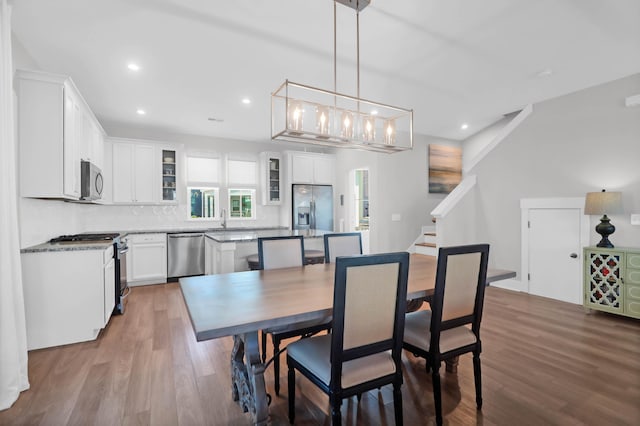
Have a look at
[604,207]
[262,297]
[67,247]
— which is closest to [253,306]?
[262,297]

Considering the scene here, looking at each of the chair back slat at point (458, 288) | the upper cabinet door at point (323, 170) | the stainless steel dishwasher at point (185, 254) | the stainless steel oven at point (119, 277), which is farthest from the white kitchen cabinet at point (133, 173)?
the chair back slat at point (458, 288)

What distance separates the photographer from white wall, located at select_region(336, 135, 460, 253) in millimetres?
5727

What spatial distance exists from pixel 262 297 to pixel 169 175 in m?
4.66

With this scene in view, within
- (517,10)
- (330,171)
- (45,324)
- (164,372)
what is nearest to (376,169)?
(330,171)

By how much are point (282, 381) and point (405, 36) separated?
322 centimetres

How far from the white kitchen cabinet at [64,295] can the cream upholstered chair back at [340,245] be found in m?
2.17

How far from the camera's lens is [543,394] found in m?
2.09

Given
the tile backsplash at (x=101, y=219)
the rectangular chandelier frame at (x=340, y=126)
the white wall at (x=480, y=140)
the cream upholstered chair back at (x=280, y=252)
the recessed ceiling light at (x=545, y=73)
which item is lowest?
the cream upholstered chair back at (x=280, y=252)

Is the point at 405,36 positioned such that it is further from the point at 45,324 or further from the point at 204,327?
the point at 45,324

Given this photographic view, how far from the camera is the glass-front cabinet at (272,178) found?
6.44m

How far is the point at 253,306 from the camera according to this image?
1.56 meters

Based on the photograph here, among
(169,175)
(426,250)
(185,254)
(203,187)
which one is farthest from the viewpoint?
(203,187)

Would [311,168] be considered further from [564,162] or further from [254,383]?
[254,383]

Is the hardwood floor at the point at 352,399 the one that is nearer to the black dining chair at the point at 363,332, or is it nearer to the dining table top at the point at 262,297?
the black dining chair at the point at 363,332
